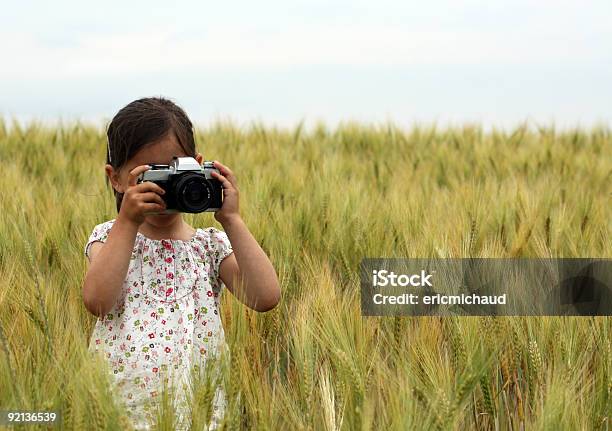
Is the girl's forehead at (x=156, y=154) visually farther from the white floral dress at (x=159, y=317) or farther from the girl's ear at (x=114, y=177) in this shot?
the white floral dress at (x=159, y=317)

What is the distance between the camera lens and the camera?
1390 mm

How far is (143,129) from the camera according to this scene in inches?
59.1

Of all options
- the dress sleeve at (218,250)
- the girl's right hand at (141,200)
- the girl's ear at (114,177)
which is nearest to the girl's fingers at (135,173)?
the girl's right hand at (141,200)

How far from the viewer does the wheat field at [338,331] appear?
1144 mm

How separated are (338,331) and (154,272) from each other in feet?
1.38

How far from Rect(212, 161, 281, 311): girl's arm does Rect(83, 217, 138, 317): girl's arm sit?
18 cm

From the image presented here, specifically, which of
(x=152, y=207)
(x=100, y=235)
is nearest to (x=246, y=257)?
(x=152, y=207)

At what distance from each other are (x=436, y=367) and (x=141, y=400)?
0.56 m

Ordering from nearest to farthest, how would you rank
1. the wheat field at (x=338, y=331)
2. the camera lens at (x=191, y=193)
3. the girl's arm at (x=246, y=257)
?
1. the wheat field at (x=338, y=331)
2. the camera lens at (x=191, y=193)
3. the girl's arm at (x=246, y=257)

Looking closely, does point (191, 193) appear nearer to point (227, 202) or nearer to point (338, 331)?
point (227, 202)

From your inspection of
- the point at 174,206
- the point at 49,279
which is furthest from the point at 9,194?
the point at 174,206

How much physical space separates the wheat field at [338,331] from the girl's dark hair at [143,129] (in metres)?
0.28

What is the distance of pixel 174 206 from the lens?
1.42 m

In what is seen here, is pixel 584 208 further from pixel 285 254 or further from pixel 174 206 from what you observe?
pixel 174 206
